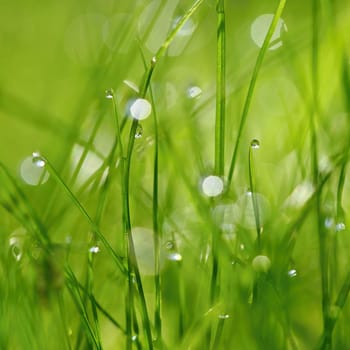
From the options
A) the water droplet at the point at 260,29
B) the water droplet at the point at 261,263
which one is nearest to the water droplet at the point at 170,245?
the water droplet at the point at 261,263

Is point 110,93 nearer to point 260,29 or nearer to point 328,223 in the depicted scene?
point 328,223

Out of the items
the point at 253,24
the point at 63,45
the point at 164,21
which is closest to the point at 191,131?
the point at 253,24

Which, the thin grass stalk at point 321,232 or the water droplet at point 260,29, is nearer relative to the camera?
the thin grass stalk at point 321,232

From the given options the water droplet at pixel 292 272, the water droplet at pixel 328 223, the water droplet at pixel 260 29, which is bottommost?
the water droplet at pixel 292 272

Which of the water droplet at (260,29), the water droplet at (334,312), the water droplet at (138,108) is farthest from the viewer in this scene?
the water droplet at (260,29)

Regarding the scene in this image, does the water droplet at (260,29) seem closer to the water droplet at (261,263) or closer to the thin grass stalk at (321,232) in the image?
the thin grass stalk at (321,232)
